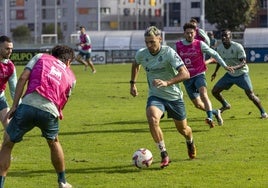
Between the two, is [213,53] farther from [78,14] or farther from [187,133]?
[78,14]

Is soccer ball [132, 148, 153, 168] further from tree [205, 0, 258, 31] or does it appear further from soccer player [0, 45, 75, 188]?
tree [205, 0, 258, 31]

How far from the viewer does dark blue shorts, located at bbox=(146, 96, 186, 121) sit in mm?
13109

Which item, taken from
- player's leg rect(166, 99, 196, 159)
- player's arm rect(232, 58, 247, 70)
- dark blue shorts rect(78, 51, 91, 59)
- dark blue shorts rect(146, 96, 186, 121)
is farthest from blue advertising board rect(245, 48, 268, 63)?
dark blue shorts rect(146, 96, 186, 121)

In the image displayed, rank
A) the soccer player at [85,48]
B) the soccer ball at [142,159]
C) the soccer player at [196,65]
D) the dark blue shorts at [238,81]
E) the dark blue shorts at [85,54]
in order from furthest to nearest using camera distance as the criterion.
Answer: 1. the dark blue shorts at [85,54]
2. the soccer player at [85,48]
3. the dark blue shorts at [238,81]
4. the soccer player at [196,65]
5. the soccer ball at [142,159]

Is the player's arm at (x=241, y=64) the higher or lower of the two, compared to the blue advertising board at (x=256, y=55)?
higher

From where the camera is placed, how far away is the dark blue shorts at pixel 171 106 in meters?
13.1

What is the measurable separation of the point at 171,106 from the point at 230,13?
93742 mm

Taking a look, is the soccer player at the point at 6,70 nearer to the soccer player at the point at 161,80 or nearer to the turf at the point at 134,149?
the turf at the point at 134,149

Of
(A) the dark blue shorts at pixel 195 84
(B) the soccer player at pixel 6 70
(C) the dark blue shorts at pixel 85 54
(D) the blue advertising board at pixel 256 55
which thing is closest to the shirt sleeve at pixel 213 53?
(A) the dark blue shorts at pixel 195 84

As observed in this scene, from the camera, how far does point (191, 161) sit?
533 inches

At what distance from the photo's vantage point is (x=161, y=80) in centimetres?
1286

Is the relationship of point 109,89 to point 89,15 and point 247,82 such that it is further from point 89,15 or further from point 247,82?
point 89,15

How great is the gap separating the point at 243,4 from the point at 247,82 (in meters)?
87.1

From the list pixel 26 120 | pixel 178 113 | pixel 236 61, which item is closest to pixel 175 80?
pixel 178 113
